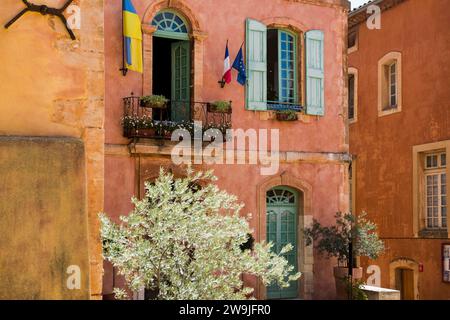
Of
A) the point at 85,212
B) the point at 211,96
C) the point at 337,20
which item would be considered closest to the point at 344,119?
the point at 337,20

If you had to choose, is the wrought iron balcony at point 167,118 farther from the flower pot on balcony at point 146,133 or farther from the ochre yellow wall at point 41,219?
the ochre yellow wall at point 41,219

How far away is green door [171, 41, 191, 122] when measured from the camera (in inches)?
510

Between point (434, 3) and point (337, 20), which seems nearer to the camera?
point (337, 20)

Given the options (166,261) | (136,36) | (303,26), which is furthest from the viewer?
(303,26)

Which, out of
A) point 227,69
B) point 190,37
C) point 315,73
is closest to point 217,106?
point 227,69

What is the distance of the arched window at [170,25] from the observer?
1281 cm

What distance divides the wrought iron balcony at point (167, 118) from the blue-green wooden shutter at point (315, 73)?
6.54 feet

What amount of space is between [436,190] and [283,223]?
4.12 meters

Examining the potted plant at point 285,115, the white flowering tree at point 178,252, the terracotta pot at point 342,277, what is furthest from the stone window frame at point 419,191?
the white flowering tree at point 178,252

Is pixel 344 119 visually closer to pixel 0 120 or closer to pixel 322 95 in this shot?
pixel 322 95

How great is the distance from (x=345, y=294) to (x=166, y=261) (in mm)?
7610

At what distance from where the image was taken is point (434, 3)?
15.8 metres

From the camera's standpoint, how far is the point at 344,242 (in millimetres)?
13266

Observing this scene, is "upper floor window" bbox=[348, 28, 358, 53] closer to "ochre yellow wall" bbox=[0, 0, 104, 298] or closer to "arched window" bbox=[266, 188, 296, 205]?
"arched window" bbox=[266, 188, 296, 205]
